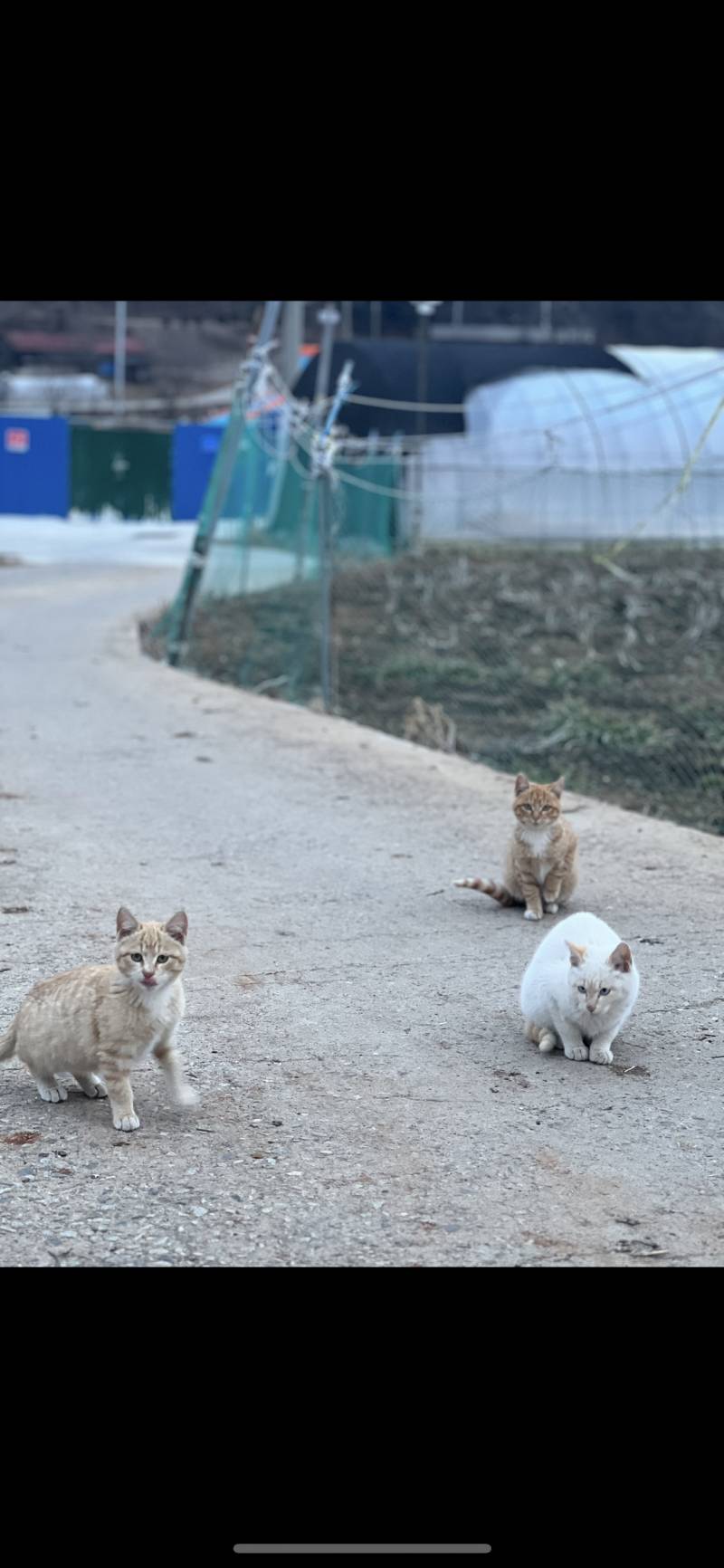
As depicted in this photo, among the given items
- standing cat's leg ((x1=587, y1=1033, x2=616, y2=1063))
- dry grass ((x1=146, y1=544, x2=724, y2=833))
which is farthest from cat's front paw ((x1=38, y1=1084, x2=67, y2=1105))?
dry grass ((x1=146, y1=544, x2=724, y2=833))

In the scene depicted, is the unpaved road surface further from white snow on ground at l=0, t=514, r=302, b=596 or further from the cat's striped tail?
white snow on ground at l=0, t=514, r=302, b=596

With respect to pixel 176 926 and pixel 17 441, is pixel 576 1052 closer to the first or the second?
Answer: pixel 176 926

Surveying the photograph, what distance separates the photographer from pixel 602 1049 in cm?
529

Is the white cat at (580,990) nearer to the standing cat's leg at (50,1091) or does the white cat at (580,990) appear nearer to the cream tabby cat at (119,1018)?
the cream tabby cat at (119,1018)

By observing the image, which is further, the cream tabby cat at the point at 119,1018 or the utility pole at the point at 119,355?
the utility pole at the point at 119,355

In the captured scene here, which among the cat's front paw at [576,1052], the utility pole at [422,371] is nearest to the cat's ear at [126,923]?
the cat's front paw at [576,1052]

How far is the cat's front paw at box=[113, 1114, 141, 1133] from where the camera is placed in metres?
4.66

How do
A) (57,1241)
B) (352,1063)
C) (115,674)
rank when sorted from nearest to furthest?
(57,1241)
(352,1063)
(115,674)

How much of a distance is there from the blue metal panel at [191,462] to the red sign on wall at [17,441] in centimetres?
329

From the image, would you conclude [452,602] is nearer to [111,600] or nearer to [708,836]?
[111,600]

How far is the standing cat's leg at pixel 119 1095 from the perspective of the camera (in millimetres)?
4672

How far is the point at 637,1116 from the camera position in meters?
4.86

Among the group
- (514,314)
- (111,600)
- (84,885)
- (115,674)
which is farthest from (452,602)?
(514,314)

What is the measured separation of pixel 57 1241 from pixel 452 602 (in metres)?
16.3
